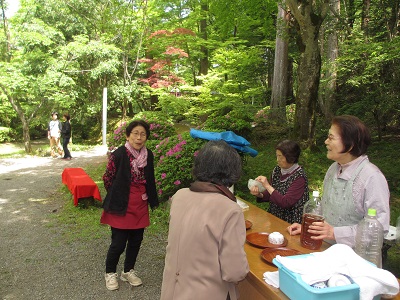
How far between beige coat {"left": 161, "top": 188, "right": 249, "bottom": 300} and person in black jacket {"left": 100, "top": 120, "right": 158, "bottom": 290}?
5.10 feet

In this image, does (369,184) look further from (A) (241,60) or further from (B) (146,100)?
(B) (146,100)

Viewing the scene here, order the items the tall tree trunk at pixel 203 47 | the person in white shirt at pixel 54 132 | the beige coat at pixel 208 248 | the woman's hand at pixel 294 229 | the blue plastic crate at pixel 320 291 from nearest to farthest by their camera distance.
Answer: the blue plastic crate at pixel 320 291, the beige coat at pixel 208 248, the woman's hand at pixel 294 229, the person in white shirt at pixel 54 132, the tall tree trunk at pixel 203 47

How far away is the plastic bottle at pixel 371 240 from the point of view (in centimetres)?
175

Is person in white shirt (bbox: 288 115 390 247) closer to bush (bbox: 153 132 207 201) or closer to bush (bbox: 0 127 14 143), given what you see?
bush (bbox: 153 132 207 201)

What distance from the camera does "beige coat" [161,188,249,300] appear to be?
1.55 meters

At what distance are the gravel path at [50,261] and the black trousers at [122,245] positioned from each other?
0.91 feet

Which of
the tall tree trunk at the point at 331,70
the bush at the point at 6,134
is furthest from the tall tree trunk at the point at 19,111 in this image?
the tall tree trunk at the point at 331,70

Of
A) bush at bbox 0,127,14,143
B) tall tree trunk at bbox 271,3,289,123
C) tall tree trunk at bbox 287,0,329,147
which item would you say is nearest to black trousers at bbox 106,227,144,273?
tall tree trunk at bbox 287,0,329,147

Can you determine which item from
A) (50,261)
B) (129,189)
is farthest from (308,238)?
(50,261)

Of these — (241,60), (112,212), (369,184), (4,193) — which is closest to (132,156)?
(112,212)

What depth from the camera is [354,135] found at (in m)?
1.96

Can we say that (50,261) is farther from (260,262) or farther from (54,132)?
(54,132)

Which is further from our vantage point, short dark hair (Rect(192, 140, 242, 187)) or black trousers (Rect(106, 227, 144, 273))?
black trousers (Rect(106, 227, 144, 273))

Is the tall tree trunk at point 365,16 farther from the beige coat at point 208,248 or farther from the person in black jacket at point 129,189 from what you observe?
the beige coat at point 208,248
